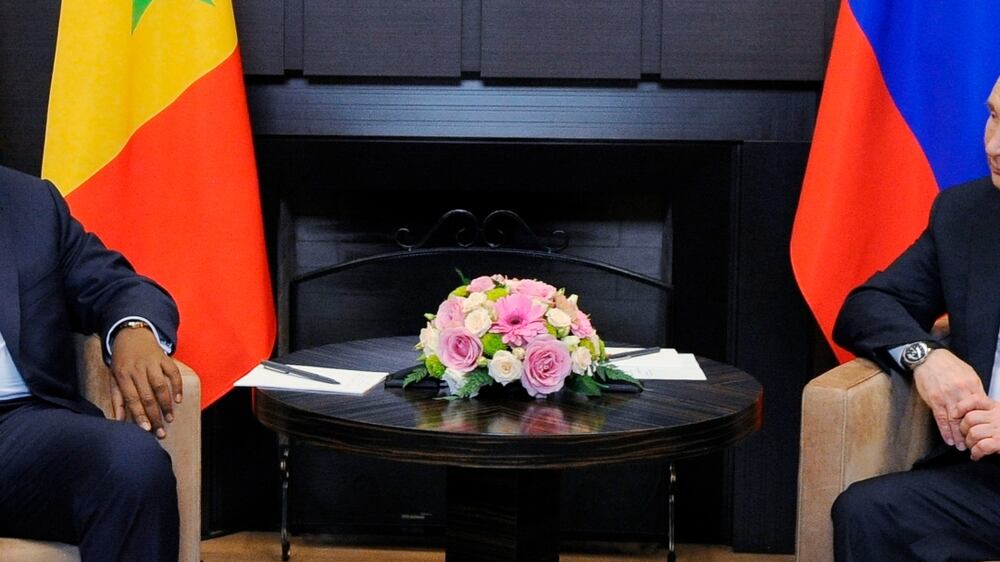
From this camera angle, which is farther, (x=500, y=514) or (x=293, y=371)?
(x=293, y=371)

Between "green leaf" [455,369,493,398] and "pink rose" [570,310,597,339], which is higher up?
"pink rose" [570,310,597,339]

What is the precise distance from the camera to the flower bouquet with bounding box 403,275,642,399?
6.63 ft

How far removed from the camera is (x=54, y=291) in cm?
231

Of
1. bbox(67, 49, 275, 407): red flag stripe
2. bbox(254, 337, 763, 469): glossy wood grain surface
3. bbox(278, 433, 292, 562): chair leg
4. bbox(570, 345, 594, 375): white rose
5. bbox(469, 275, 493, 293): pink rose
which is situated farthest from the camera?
bbox(278, 433, 292, 562): chair leg

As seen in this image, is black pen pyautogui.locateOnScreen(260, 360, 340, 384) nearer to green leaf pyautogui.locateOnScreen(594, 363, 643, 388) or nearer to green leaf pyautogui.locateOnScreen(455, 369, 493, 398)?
green leaf pyautogui.locateOnScreen(455, 369, 493, 398)

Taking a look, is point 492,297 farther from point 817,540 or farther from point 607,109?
point 607,109

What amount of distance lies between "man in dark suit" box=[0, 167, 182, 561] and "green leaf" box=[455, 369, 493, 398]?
49 centimetres

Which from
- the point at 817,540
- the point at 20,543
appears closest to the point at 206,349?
the point at 20,543

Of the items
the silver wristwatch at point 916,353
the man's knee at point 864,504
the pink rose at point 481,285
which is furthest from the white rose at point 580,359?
the silver wristwatch at point 916,353

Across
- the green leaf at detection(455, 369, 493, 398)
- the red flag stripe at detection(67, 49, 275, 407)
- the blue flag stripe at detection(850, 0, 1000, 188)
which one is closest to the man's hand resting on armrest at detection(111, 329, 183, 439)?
the green leaf at detection(455, 369, 493, 398)

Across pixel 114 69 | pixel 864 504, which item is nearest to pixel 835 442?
pixel 864 504

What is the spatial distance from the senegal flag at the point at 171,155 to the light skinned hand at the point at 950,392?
1.69 meters

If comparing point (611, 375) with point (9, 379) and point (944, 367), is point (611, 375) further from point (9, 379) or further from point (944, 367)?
point (9, 379)

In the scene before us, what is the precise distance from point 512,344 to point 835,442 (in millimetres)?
598
